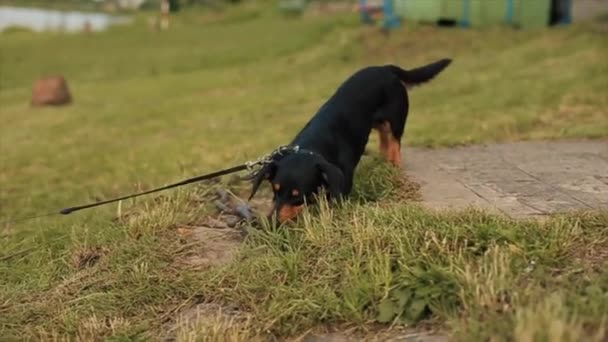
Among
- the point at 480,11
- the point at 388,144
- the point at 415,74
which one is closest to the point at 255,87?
the point at 480,11

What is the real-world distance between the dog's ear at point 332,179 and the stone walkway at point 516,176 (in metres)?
0.55

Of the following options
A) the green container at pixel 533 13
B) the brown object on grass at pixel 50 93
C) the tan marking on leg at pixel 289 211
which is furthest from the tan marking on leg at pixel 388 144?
the green container at pixel 533 13

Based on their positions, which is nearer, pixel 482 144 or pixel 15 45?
pixel 482 144

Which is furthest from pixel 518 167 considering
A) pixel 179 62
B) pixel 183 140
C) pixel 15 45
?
pixel 15 45

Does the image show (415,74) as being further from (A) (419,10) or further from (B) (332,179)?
(A) (419,10)

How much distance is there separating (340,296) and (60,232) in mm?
2650

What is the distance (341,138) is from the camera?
4.88 meters

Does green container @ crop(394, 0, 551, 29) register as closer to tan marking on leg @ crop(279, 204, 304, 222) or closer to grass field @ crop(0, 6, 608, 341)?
grass field @ crop(0, 6, 608, 341)

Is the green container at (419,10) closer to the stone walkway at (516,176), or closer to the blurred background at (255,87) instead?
the blurred background at (255,87)

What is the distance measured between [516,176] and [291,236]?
2.01 metres

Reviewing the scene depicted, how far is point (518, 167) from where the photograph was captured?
5.53 meters

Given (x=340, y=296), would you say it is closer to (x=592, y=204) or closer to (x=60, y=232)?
(x=592, y=204)

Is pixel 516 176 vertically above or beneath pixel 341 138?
beneath

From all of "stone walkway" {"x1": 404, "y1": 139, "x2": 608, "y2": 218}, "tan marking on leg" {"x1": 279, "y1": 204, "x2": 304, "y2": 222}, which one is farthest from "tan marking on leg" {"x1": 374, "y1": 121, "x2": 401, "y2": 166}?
"tan marking on leg" {"x1": 279, "y1": 204, "x2": 304, "y2": 222}
